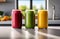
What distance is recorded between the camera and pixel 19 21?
125cm

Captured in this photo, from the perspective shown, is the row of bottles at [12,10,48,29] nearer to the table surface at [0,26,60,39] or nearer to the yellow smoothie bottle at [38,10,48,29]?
the yellow smoothie bottle at [38,10,48,29]

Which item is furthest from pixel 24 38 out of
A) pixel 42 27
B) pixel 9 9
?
pixel 9 9

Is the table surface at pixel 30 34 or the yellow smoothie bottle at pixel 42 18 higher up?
the yellow smoothie bottle at pixel 42 18

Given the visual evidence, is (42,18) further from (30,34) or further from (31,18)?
(30,34)

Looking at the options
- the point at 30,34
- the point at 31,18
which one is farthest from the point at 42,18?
Result: the point at 30,34

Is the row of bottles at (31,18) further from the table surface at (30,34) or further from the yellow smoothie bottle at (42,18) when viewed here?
the table surface at (30,34)

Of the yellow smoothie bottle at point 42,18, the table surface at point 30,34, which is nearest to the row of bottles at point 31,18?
the yellow smoothie bottle at point 42,18

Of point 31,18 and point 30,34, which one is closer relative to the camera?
point 30,34

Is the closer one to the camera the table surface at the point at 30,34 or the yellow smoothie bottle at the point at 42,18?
the table surface at the point at 30,34

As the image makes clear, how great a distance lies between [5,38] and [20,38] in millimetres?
83

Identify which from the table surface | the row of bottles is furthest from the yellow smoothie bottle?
→ the table surface

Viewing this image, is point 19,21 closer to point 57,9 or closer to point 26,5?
point 57,9

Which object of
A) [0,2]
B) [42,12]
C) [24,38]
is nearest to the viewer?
[24,38]

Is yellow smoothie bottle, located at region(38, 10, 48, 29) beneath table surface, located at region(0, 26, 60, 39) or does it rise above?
above
